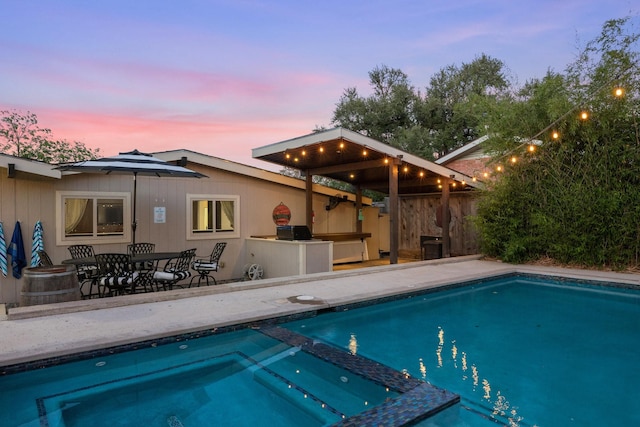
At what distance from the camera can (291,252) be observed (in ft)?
25.6

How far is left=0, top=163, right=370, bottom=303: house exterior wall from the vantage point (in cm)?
662

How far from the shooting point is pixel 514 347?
167 inches

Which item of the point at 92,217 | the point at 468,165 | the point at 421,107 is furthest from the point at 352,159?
the point at 421,107

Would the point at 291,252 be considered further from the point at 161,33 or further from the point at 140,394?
the point at 161,33

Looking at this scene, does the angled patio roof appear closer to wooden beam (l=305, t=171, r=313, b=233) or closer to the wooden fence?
the wooden fence

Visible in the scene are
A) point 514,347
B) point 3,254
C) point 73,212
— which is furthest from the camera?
point 73,212

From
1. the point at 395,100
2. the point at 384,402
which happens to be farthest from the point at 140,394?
the point at 395,100

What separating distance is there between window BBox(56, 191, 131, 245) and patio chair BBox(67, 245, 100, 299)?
303 millimetres

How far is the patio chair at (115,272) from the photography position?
212 inches

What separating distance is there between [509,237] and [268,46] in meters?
8.38

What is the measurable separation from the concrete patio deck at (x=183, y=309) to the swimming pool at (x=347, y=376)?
0.57 ft

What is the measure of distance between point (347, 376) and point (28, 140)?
26.5 m

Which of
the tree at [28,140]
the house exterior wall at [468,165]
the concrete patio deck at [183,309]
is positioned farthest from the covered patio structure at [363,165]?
the tree at [28,140]

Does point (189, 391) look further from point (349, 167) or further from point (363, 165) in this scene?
point (349, 167)
